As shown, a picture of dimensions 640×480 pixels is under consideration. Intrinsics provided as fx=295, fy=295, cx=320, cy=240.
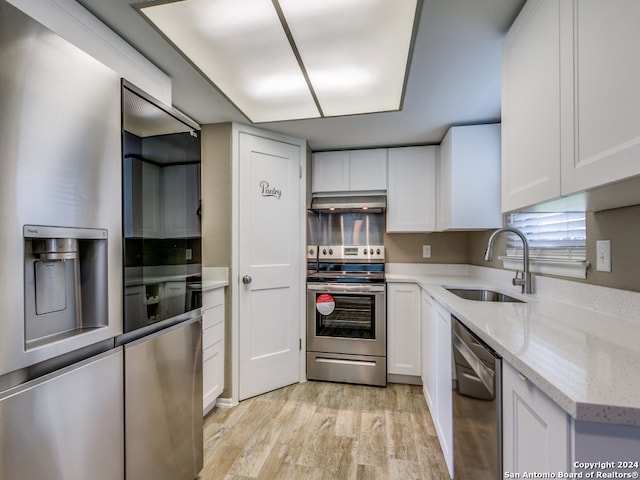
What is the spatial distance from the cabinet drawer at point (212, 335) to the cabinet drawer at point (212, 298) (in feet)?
0.52

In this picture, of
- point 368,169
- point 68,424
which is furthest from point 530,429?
point 368,169

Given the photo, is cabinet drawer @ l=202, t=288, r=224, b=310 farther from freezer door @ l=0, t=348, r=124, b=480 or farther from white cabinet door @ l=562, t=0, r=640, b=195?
white cabinet door @ l=562, t=0, r=640, b=195

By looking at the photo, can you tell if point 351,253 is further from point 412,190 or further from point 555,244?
point 555,244

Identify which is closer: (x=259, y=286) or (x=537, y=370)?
(x=537, y=370)

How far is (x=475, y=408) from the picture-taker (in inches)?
43.3

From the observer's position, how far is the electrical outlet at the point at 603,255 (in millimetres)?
1218

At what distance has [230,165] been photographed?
88.7 inches

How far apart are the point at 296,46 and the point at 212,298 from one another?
1624 millimetres

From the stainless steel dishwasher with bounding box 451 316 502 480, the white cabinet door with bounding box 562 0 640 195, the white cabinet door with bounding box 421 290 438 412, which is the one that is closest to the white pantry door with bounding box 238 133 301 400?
the white cabinet door with bounding box 421 290 438 412

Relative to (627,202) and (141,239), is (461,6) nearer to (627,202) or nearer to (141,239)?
(627,202)

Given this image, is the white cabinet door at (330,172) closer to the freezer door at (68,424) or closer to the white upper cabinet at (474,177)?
the white upper cabinet at (474,177)

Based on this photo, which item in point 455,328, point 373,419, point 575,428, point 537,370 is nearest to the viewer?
point 575,428

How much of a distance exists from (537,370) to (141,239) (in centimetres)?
124

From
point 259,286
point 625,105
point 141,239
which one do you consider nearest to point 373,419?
point 259,286
